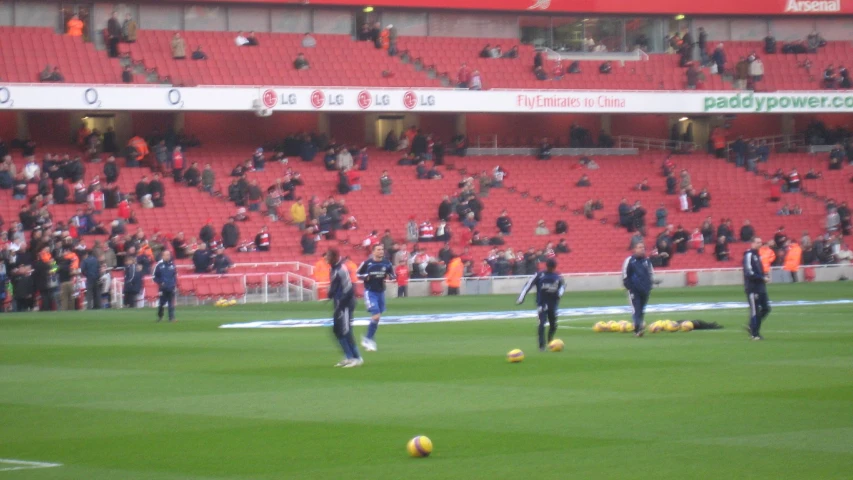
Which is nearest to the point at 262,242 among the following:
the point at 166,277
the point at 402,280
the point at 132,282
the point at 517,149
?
the point at 402,280

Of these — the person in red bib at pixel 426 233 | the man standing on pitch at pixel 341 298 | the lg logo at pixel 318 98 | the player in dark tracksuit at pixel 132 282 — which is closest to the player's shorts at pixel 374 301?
the man standing on pitch at pixel 341 298

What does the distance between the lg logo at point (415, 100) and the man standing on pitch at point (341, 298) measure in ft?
104

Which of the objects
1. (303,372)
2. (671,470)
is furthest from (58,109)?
(671,470)

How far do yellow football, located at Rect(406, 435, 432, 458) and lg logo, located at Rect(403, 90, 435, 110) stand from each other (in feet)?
129

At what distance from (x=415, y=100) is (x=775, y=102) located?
52.2 ft

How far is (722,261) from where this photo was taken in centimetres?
4659

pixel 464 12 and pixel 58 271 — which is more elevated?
pixel 464 12

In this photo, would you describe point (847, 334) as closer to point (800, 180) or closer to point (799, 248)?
point (799, 248)

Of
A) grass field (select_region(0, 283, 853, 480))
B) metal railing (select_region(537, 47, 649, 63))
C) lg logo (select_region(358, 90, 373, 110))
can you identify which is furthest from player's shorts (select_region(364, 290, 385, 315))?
metal railing (select_region(537, 47, 649, 63))

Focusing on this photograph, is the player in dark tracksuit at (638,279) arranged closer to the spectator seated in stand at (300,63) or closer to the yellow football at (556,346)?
the yellow football at (556,346)

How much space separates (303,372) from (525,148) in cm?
3783

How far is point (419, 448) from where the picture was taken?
1040cm

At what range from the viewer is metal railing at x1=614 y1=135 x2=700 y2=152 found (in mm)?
56562

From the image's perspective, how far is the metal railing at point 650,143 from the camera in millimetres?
56562
